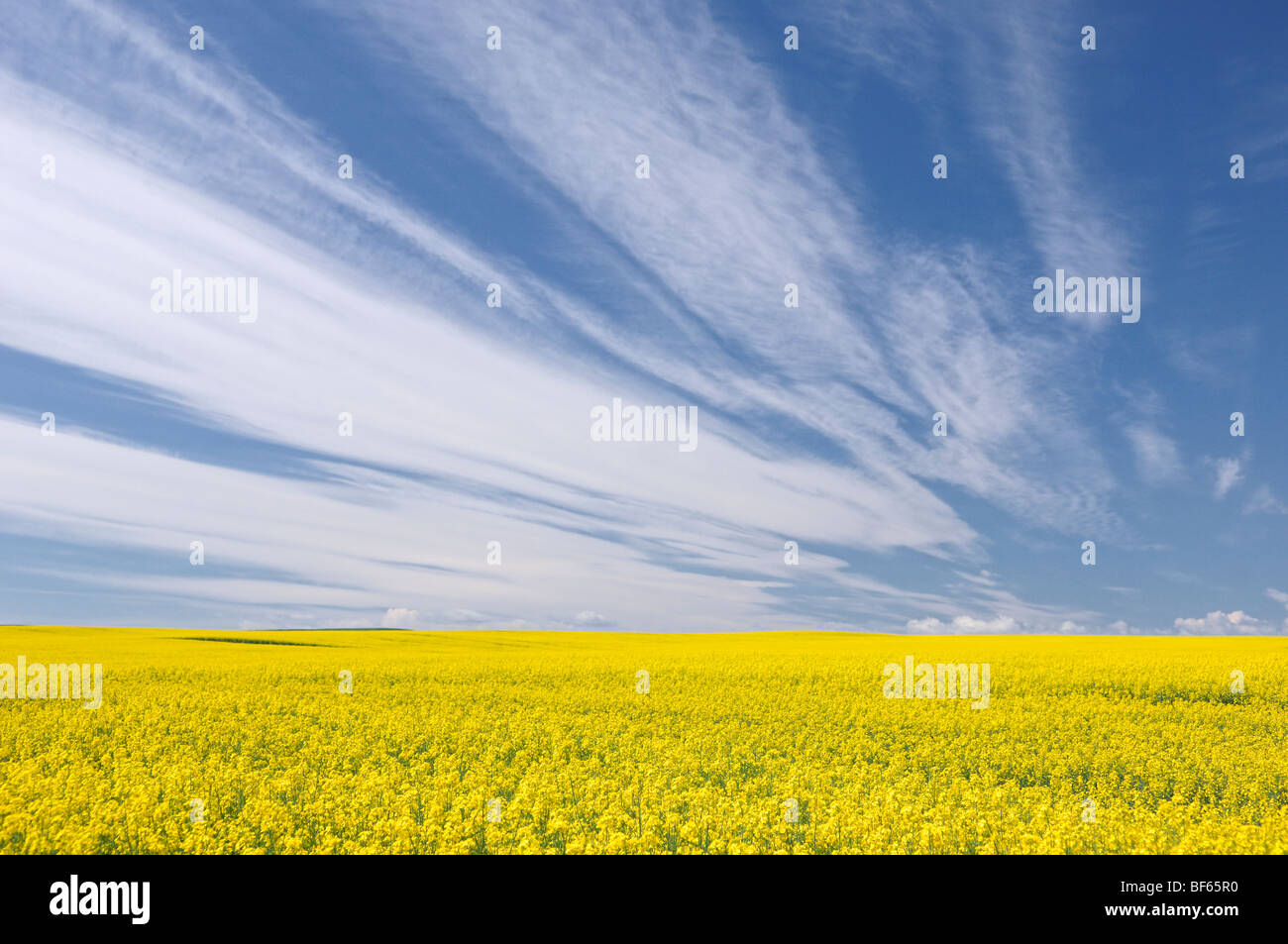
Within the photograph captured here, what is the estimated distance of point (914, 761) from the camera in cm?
1477

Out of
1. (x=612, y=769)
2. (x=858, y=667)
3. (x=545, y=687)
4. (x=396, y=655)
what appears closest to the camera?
(x=612, y=769)

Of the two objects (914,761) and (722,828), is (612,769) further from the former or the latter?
(914,761)

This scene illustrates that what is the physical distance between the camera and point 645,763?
45.7 feet

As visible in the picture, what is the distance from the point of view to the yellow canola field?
10.2 meters

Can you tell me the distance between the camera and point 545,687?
2275 centimetres

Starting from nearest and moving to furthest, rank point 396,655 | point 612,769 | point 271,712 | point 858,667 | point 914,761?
point 612,769 < point 914,761 < point 271,712 < point 858,667 < point 396,655

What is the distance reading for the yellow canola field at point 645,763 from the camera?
10203 millimetres
